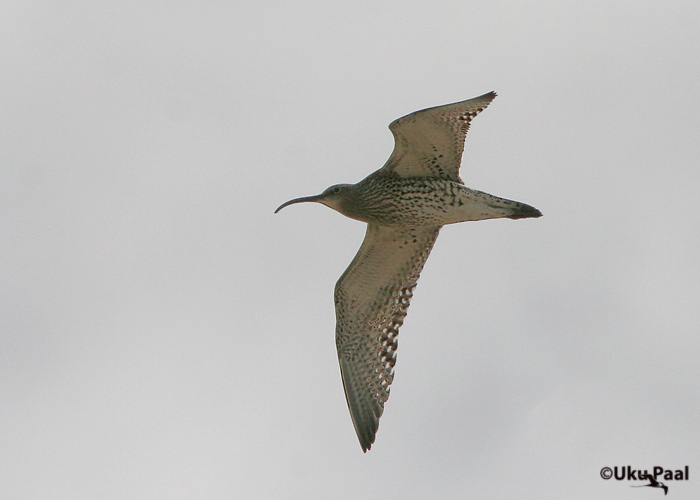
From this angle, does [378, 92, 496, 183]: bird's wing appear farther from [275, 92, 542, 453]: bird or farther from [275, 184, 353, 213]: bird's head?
[275, 184, 353, 213]: bird's head

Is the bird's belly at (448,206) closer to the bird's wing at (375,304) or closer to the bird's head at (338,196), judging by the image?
the bird's wing at (375,304)

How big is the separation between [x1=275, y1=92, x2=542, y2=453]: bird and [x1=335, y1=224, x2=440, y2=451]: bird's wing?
1 cm

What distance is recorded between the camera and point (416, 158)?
57.9 ft

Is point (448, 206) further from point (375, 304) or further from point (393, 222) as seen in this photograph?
point (375, 304)

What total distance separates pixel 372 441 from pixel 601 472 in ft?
12.5

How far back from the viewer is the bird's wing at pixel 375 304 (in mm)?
18453

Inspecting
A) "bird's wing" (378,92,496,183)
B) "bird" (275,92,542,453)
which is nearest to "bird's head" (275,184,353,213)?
"bird" (275,92,542,453)

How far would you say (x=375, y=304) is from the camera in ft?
61.8

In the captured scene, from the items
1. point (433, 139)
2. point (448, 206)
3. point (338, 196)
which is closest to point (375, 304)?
point (338, 196)

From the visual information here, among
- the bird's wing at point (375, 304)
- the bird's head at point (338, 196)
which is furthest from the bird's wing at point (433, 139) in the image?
the bird's wing at point (375, 304)

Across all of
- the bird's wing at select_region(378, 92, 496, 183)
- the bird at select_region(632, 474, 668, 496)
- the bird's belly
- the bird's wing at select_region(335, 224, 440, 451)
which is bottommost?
the bird at select_region(632, 474, 668, 496)

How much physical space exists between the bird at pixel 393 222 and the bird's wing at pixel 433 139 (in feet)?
0.04

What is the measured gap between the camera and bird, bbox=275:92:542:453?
680 inches

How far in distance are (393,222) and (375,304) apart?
1.46 metres
